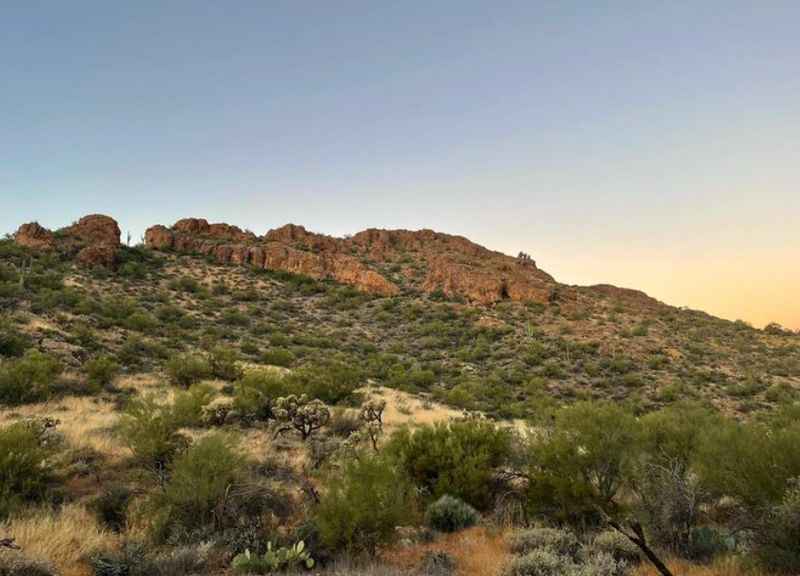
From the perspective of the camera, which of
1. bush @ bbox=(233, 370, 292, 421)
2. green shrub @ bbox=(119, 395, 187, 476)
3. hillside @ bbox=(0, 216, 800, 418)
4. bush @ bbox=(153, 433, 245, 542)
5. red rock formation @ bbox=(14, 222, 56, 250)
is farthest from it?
red rock formation @ bbox=(14, 222, 56, 250)

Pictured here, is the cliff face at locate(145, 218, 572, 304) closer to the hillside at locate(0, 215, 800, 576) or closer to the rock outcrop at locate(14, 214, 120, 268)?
the rock outcrop at locate(14, 214, 120, 268)

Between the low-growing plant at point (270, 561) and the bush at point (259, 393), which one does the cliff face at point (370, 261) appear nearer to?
the bush at point (259, 393)

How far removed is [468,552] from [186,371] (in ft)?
55.6

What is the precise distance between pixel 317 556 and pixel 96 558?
264 centimetres

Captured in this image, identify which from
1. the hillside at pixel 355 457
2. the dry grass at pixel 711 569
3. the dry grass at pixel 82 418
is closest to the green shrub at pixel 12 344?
the hillside at pixel 355 457

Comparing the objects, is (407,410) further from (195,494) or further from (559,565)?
(559,565)

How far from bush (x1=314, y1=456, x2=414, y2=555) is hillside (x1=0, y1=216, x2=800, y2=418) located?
644 inches

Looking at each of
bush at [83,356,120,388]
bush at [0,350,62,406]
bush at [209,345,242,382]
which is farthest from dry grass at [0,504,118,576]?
bush at [209,345,242,382]

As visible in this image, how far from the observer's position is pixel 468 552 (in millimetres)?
6992

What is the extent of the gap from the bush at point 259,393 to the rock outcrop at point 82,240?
3513 centimetres

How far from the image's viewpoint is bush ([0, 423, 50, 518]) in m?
7.59

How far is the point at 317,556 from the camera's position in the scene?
661cm

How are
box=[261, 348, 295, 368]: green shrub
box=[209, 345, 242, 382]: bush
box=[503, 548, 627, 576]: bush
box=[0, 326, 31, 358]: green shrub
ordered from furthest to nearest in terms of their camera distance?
box=[261, 348, 295, 368]: green shrub
box=[209, 345, 242, 382]: bush
box=[0, 326, 31, 358]: green shrub
box=[503, 548, 627, 576]: bush

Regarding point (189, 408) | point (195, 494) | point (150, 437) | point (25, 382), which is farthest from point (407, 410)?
point (195, 494)
